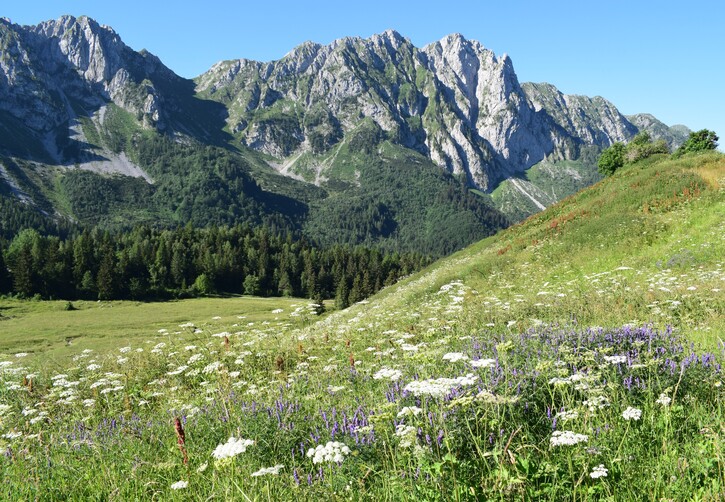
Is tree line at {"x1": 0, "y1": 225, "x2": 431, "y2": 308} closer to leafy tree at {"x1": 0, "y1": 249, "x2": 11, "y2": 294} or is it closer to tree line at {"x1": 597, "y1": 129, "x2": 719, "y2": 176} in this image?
leafy tree at {"x1": 0, "y1": 249, "x2": 11, "y2": 294}

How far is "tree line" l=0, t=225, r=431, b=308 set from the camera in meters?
104

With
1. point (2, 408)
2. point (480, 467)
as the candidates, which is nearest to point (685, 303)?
point (480, 467)

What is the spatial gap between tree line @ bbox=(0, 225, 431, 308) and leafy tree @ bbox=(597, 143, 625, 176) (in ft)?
183

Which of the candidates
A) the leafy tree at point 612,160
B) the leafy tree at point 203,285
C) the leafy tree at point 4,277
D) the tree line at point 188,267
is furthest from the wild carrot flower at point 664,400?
the leafy tree at point 4,277

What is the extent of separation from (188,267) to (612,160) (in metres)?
112

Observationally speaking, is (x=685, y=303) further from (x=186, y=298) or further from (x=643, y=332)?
(x=186, y=298)

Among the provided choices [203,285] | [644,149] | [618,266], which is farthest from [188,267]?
[618,266]

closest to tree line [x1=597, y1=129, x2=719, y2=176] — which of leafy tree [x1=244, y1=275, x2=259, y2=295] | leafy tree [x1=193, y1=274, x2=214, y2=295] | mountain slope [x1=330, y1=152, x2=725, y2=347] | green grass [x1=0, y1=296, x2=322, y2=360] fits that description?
mountain slope [x1=330, y1=152, x2=725, y2=347]

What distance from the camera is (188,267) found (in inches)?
5025

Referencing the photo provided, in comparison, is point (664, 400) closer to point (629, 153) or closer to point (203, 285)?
point (629, 153)

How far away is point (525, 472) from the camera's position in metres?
3.23

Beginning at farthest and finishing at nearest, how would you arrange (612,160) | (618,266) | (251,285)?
(251,285) → (612,160) → (618,266)

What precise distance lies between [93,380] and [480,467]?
1245 centimetres

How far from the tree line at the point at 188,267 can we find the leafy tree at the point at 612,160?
183 ft
